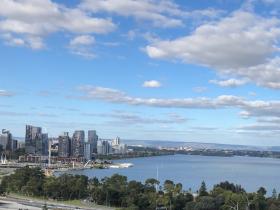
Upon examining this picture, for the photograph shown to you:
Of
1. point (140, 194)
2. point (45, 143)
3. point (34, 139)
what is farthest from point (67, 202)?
point (45, 143)

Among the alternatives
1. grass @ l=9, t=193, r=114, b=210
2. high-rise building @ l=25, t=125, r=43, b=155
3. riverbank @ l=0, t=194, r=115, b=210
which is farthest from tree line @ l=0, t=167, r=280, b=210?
high-rise building @ l=25, t=125, r=43, b=155

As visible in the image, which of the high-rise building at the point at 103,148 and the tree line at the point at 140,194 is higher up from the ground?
the high-rise building at the point at 103,148

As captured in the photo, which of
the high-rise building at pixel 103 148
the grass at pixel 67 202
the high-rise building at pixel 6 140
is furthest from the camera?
the high-rise building at pixel 103 148

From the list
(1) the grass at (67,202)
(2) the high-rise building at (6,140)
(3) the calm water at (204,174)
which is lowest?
(1) the grass at (67,202)

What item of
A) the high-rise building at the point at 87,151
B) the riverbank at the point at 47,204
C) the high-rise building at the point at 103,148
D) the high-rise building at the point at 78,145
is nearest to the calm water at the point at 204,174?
the riverbank at the point at 47,204

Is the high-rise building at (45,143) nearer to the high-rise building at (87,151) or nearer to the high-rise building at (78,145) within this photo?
the high-rise building at (78,145)

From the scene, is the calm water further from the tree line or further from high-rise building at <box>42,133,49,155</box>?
high-rise building at <box>42,133,49,155</box>

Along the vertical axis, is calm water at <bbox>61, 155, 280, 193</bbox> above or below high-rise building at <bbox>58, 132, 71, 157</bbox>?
below

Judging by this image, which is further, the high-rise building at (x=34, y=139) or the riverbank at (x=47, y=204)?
the high-rise building at (x=34, y=139)
